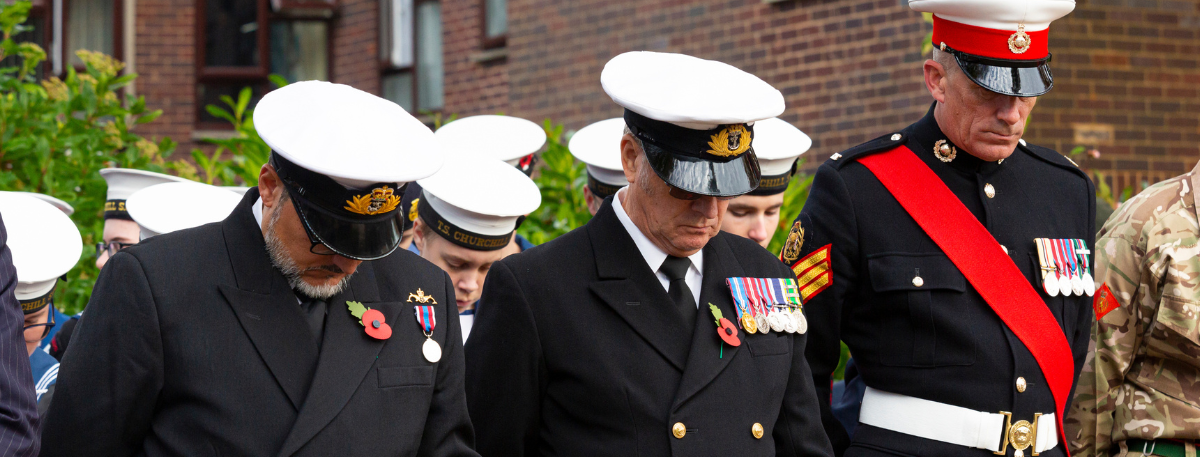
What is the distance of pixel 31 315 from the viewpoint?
14.8 feet

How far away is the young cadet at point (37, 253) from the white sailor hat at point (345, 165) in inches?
78.9

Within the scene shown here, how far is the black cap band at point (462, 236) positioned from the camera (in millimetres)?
4562

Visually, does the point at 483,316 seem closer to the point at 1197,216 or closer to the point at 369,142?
the point at 369,142

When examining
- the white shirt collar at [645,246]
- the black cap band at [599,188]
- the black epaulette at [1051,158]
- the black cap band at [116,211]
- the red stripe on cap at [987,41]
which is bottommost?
the black cap band at [116,211]

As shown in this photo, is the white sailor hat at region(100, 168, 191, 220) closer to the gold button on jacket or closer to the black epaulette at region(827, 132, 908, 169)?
the black epaulette at region(827, 132, 908, 169)

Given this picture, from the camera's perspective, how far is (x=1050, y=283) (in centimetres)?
338

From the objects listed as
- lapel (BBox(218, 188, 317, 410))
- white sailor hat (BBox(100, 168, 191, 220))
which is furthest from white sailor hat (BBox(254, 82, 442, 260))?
white sailor hat (BBox(100, 168, 191, 220))

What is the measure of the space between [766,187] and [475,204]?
120cm

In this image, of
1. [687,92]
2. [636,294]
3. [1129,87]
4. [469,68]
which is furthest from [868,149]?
[469,68]

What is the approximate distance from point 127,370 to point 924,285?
6.56 ft

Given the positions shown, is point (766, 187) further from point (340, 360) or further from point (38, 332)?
point (38, 332)

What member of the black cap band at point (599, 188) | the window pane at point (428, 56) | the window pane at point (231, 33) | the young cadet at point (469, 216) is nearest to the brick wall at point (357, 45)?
the window pane at point (428, 56)

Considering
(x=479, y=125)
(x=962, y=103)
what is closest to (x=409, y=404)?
(x=962, y=103)

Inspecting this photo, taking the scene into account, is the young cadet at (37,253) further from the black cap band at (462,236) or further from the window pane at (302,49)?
the window pane at (302,49)
